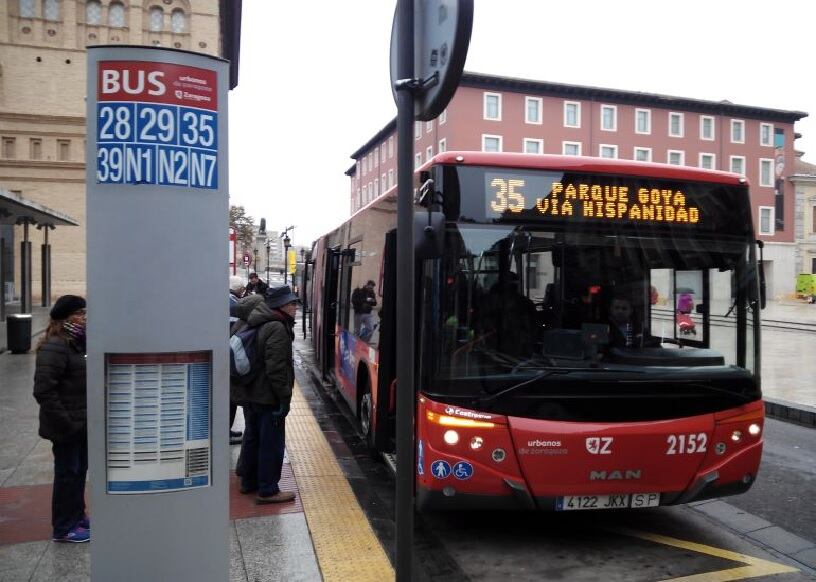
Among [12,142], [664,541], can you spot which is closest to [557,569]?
[664,541]

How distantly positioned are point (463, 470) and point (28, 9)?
138ft

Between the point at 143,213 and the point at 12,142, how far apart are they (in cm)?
3923

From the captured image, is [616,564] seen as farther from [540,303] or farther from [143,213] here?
[143,213]

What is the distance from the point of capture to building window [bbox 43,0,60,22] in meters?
37.2

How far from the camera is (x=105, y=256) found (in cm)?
279

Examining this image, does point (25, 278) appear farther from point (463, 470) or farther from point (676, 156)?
point (676, 156)

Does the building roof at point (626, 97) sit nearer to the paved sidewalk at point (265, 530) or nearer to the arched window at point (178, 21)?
the arched window at point (178, 21)

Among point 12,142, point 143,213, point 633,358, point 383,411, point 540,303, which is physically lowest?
point 383,411

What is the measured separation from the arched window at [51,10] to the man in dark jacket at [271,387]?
39368 mm

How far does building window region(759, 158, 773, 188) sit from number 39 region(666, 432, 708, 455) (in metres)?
66.3

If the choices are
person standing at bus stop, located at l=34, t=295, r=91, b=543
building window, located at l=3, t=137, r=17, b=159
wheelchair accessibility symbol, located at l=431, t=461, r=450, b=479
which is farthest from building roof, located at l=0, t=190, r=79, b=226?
wheelchair accessibility symbol, located at l=431, t=461, r=450, b=479

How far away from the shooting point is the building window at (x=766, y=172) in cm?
6259

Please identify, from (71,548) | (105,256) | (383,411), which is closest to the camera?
(105,256)

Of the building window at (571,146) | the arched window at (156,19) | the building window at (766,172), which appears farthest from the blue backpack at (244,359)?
the building window at (766,172)
